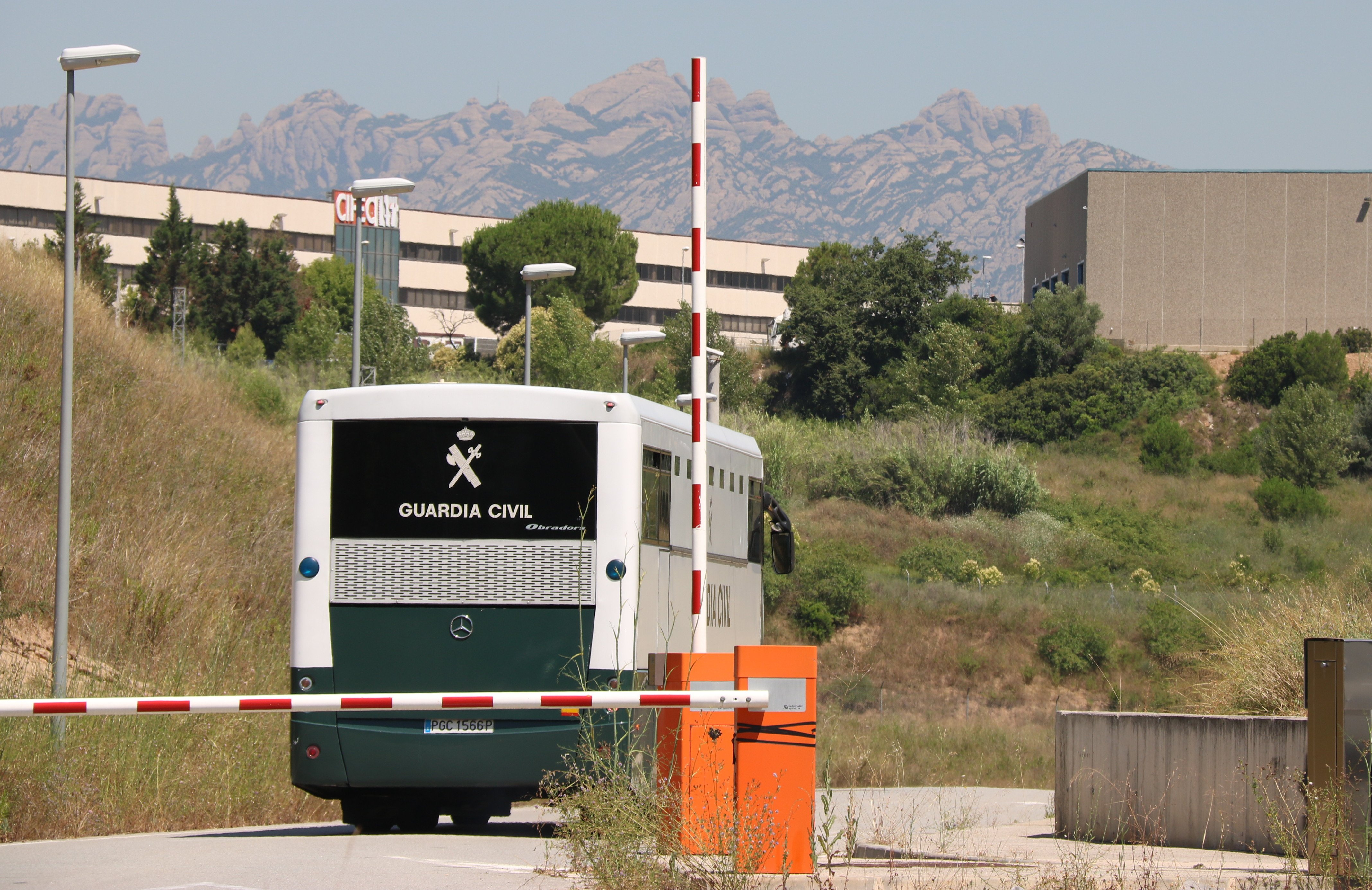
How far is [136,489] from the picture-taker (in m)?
23.5

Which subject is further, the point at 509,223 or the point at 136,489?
the point at 509,223

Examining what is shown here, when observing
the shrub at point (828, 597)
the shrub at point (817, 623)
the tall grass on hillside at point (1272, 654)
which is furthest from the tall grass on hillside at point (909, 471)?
the tall grass on hillside at point (1272, 654)

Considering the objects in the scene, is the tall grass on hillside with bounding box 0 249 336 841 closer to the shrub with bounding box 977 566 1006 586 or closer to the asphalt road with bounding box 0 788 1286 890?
the asphalt road with bounding box 0 788 1286 890

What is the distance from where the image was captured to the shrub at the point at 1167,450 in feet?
217

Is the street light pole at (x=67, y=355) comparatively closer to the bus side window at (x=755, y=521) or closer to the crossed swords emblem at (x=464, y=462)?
the crossed swords emblem at (x=464, y=462)

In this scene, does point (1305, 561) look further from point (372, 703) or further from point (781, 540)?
point (372, 703)

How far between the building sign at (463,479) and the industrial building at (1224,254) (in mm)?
70434

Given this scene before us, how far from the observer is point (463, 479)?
10.7 m

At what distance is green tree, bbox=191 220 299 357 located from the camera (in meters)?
77.6

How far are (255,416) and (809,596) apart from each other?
2097 centimetres

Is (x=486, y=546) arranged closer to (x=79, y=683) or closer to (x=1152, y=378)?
(x=79, y=683)

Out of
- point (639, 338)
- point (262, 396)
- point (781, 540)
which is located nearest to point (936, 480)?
point (262, 396)

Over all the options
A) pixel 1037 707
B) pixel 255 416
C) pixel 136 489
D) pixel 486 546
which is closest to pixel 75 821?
pixel 486 546

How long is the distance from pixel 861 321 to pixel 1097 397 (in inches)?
583
